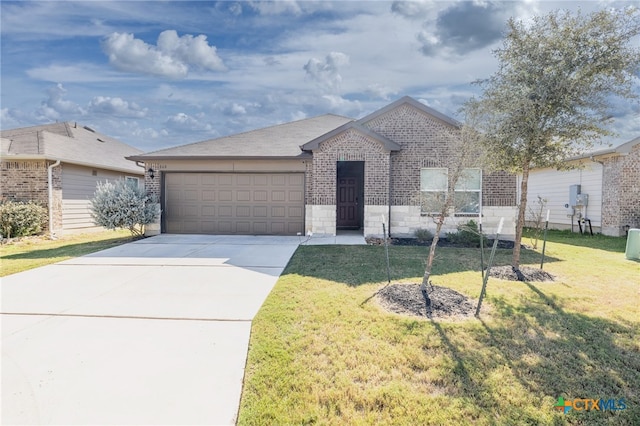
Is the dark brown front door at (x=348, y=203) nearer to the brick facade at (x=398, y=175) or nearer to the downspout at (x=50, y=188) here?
the brick facade at (x=398, y=175)

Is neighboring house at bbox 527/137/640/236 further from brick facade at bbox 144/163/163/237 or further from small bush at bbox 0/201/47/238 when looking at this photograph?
small bush at bbox 0/201/47/238

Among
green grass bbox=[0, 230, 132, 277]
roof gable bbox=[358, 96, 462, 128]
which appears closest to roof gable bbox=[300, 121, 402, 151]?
roof gable bbox=[358, 96, 462, 128]

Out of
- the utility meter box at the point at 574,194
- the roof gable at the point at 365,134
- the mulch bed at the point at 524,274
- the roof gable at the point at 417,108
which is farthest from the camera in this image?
the utility meter box at the point at 574,194

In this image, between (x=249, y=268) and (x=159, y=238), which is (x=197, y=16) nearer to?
(x=159, y=238)

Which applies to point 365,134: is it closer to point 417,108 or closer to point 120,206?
point 417,108

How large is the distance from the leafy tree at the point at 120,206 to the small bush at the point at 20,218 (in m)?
2.27

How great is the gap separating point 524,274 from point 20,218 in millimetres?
15365

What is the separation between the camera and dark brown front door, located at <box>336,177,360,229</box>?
1452 cm

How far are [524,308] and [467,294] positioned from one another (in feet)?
2.64

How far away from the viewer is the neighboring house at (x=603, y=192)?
12226 millimetres

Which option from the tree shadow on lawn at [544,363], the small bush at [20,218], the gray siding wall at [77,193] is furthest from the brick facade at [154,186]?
the tree shadow on lawn at [544,363]

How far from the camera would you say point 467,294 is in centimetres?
525

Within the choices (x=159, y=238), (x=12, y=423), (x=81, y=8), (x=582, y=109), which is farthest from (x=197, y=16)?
(x=12, y=423)

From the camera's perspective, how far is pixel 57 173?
39.9ft
